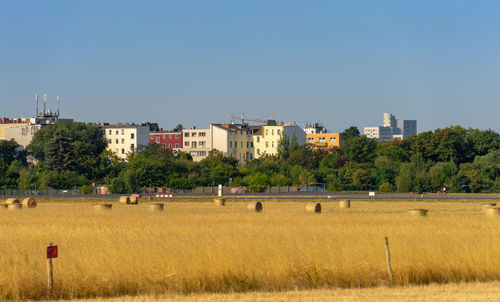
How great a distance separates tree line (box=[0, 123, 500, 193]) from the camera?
135500 mm

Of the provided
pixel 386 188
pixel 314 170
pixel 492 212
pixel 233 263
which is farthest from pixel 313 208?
pixel 314 170

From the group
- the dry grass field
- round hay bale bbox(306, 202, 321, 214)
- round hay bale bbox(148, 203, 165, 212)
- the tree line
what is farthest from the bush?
the dry grass field

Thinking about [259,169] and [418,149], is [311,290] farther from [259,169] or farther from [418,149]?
[418,149]

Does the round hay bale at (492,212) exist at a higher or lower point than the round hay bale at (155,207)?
lower

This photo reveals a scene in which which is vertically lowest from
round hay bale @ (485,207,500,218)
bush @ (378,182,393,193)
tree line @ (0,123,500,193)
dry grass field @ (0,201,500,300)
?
dry grass field @ (0,201,500,300)

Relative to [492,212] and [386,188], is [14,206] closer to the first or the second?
[492,212]

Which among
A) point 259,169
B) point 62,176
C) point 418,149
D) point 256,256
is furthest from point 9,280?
point 418,149

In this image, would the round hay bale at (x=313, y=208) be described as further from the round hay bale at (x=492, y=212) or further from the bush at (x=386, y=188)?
the bush at (x=386, y=188)

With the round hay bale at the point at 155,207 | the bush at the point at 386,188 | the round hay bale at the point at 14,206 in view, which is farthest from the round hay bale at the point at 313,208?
the bush at the point at 386,188

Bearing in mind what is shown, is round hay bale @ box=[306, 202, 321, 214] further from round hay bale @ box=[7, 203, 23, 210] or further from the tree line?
the tree line

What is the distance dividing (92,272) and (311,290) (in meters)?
6.19

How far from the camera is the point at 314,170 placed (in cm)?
16512

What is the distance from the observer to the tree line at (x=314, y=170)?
445ft

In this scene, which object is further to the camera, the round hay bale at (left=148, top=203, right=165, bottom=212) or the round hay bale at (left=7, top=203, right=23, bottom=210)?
the round hay bale at (left=7, top=203, right=23, bottom=210)
